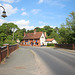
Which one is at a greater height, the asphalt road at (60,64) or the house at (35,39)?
the house at (35,39)

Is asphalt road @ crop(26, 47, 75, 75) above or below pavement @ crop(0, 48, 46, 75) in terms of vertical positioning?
below

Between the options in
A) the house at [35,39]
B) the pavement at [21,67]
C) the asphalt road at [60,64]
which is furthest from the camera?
the house at [35,39]

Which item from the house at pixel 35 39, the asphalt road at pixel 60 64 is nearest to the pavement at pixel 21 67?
the asphalt road at pixel 60 64

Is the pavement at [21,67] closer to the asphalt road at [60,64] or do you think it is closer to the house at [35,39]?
the asphalt road at [60,64]

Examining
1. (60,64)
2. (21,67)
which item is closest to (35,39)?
(60,64)

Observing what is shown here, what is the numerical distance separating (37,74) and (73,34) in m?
25.2

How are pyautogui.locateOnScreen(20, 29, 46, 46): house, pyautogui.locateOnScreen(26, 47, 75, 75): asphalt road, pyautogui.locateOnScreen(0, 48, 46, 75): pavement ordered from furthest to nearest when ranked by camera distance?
pyautogui.locateOnScreen(20, 29, 46, 46): house → pyautogui.locateOnScreen(26, 47, 75, 75): asphalt road → pyautogui.locateOnScreen(0, 48, 46, 75): pavement

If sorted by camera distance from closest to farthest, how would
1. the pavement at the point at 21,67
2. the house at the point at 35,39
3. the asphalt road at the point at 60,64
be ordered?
the pavement at the point at 21,67
the asphalt road at the point at 60,64
the house at the point at 35,39

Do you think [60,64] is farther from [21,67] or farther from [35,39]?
[35,39]

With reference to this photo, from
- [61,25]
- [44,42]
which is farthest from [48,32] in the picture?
[61,25]

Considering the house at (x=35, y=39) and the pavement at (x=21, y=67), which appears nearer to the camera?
the pavement at (x=21, y=67)

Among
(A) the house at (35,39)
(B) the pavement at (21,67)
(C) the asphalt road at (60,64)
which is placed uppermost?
(A) the house at (35,39)

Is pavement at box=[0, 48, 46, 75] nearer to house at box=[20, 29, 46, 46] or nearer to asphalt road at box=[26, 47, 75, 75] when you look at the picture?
asphalt road at box=[26, 47, 75, 75]

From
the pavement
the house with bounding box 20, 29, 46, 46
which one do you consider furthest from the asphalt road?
the house with bounding box 20, 29, 46, 46
